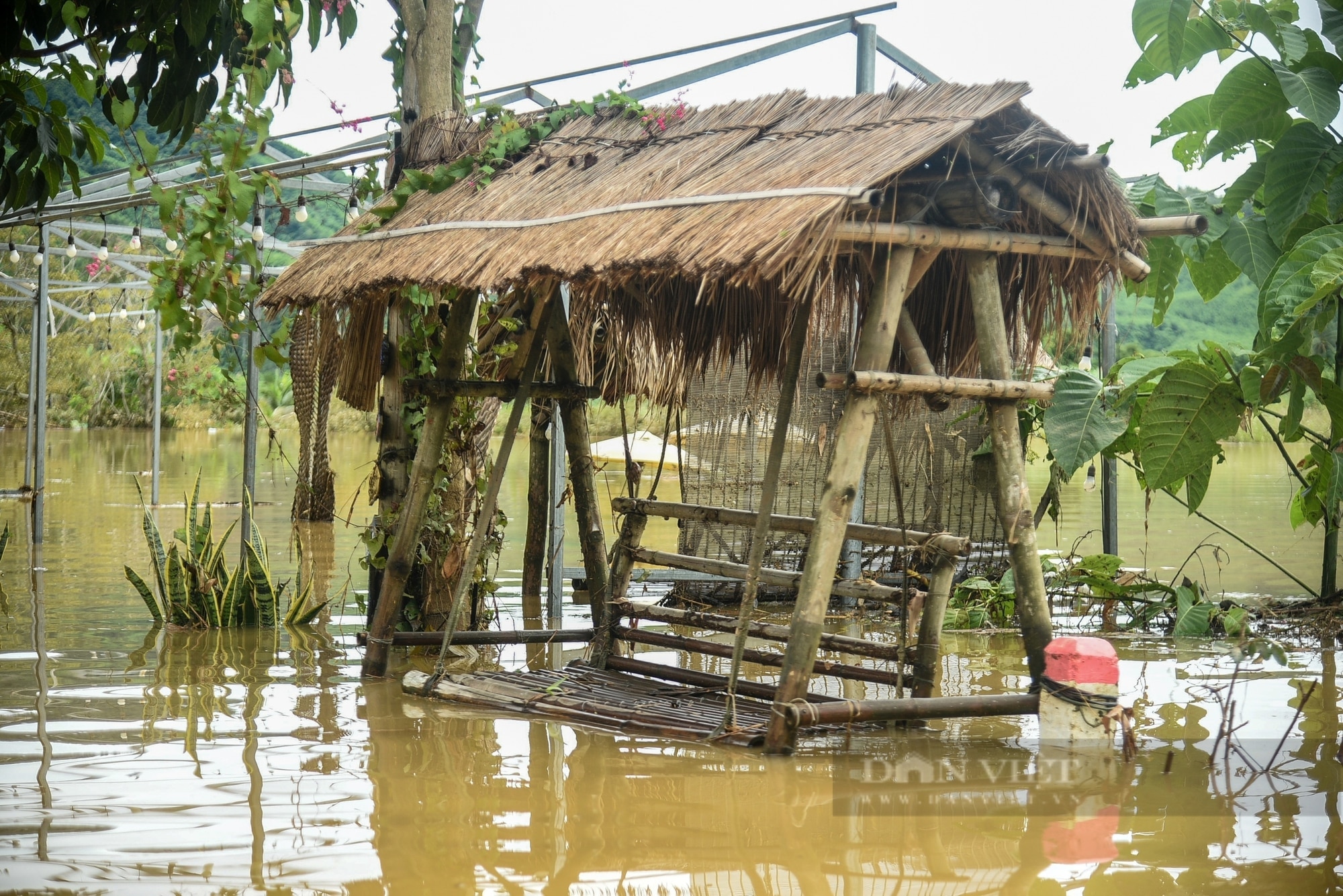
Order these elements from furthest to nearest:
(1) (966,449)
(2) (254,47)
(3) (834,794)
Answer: (1) (966,449)
(3) (834,794)
(2) (254,47)

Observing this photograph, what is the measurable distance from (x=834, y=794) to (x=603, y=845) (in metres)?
0.85

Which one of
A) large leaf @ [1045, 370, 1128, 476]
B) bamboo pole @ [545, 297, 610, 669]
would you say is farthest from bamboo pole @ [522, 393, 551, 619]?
large leaf @ [1045, 370, 1128, 476]

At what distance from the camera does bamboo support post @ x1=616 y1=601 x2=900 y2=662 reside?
15.7ft

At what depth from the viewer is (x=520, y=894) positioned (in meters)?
3.05

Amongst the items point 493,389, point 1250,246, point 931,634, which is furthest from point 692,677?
point 1250,246

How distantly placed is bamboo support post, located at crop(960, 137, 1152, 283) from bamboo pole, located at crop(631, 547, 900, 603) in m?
1.41

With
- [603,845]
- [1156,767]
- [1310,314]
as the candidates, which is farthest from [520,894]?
[1310,314]

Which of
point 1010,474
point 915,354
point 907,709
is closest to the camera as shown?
point 907,709

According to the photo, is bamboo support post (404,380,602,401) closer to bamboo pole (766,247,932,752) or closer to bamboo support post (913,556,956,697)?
bamboo pole (766,247,932,752)

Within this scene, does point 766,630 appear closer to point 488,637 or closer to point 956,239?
point 488,637

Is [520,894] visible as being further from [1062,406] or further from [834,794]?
[1062,406]

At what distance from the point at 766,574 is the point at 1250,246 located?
2996 millimetres

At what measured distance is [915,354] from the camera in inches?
179

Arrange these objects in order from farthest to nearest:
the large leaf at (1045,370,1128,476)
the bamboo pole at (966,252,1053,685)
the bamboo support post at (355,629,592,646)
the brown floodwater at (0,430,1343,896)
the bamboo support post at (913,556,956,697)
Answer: the large leaf at (1045,370,1128,476) → the bamboo support post at (355,629,592,646) → the bamboo support post at (913,556,956,697) → the bamboo pole at (966,252,1053,685) → the brown floodwater at (0,430,1343,896)
